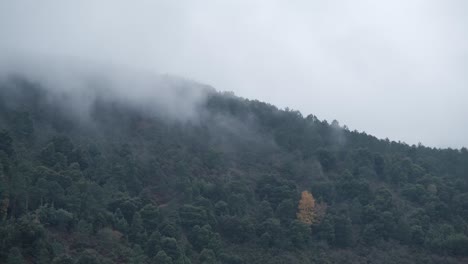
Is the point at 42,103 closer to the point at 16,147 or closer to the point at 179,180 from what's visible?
the point at 16,147

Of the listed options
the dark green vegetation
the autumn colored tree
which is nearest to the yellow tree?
the autumn colored tree

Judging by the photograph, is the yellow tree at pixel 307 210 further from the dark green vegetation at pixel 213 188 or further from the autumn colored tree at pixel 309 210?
the dark green vegetation at pixel 213 188

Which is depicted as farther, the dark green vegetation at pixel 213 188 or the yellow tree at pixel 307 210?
the yellow tree at pixel 307 210

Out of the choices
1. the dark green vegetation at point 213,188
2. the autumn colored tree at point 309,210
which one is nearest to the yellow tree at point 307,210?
the autumn colored tree at point 309,210

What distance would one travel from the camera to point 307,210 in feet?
206

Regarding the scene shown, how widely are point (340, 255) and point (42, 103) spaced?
33.8 meters

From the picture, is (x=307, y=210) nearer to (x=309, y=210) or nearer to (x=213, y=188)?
(x=309, y=210)

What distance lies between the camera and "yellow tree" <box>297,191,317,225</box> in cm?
6165

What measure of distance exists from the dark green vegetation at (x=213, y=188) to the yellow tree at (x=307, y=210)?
874 millimetres

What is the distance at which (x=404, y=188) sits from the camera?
69938 millimetres

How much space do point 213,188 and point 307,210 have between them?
8.76m

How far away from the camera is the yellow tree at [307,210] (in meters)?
61.6

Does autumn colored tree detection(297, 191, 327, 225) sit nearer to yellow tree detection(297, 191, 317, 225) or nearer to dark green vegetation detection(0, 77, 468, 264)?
yellow tree detection(297, 191, 317, 225)

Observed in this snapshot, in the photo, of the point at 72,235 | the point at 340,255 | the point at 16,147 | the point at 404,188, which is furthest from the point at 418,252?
the point at 16,147
